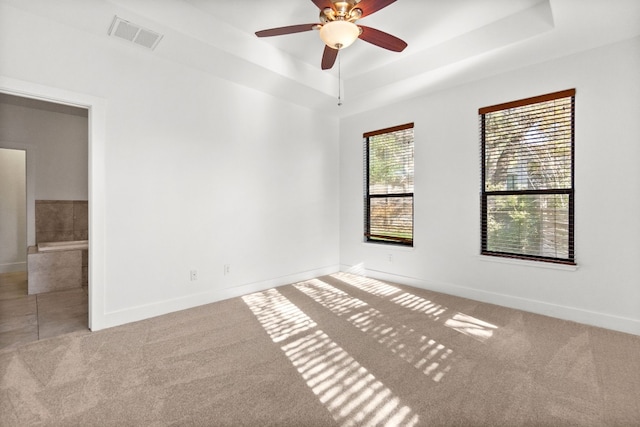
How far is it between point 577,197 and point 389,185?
2240mm

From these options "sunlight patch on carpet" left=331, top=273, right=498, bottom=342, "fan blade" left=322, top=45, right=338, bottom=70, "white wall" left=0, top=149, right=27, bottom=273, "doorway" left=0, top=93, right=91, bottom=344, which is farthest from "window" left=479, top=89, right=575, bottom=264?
"white wall" left=0, top=149, right=27, bottom=273

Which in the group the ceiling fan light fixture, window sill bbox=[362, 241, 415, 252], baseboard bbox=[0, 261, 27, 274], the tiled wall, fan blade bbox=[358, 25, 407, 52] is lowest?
baseboard bbox=[0, 261, 27, 274]

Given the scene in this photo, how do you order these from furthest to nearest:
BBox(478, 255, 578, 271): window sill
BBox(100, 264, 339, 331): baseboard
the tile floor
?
BBox(478, 255, 578, 271): window sill → BBox(100, 264, 339, 331): baseboard → the tile floor

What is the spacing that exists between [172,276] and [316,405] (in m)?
2.23

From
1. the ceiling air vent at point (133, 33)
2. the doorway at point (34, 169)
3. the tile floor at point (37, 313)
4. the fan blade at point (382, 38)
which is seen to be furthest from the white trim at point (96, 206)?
the fan blade at point (382, 38)

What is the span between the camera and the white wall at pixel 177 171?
278 cm

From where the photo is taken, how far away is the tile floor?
2762 millimetres

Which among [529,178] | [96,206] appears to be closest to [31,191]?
[96,206]

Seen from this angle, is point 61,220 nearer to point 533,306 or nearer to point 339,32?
point 339,32

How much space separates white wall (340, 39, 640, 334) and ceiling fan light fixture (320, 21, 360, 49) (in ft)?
7.09

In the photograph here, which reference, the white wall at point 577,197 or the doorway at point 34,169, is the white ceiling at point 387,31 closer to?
the white wall at point 577,197

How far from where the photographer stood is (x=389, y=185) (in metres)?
4.70

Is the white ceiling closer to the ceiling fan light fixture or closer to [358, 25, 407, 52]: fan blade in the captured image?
[358, 25, 407, 52]: fan blade

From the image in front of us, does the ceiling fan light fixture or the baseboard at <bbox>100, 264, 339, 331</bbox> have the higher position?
the ceiling fan light fixture
